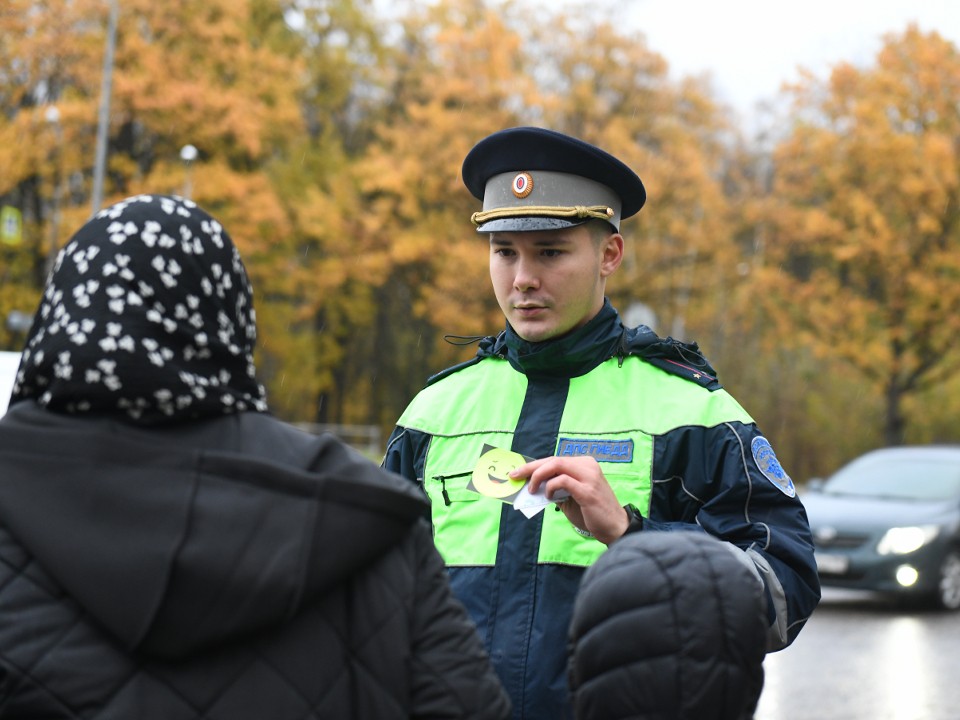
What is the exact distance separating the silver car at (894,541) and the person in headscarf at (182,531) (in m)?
10.4

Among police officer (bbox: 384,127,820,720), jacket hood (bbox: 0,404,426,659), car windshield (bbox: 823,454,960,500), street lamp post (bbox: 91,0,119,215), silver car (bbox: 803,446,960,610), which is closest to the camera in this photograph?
jacket hood (bbox: 0,404,426,659)

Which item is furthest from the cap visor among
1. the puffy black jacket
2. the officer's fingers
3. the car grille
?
the car grille

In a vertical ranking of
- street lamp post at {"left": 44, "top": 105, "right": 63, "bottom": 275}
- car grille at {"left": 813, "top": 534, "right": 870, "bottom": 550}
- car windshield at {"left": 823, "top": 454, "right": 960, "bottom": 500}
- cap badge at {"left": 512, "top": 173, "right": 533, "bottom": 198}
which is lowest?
car grille at {"left": 813, "top": 534, "right": 870, "bottom": 550}

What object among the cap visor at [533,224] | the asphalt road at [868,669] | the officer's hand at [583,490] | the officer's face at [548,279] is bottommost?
the asphalt road at [868,669]

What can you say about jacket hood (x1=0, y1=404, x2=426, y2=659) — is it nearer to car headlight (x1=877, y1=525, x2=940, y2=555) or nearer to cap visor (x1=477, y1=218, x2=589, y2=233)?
cap visor (x1=477, y1=218, x2=589, y2=233)

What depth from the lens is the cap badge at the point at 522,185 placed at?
3164 mm

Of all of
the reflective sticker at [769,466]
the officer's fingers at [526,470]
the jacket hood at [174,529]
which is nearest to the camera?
the jacket hood at [174,529]

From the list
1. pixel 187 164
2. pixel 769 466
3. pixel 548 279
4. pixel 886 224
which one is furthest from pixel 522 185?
pixel 886 224

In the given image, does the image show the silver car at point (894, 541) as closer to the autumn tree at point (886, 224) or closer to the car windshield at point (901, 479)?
the car windshield at point (901, 479)

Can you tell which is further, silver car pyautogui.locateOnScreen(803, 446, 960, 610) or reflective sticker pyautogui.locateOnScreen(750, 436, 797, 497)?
silver car pyautogui.locateOnScreen(803, 446, 960, 610)

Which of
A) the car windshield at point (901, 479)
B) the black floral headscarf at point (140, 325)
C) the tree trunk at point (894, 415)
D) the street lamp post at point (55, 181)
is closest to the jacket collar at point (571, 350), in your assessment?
the black floral headscarf at point (140, 325)

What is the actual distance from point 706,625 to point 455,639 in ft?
1.45

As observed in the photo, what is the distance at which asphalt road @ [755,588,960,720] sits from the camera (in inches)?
314

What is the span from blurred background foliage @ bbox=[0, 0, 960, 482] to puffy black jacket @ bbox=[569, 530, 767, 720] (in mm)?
23256
